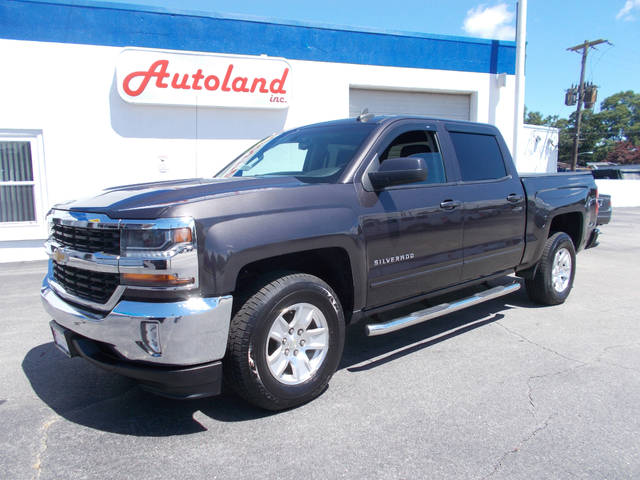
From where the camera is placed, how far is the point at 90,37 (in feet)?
29.2

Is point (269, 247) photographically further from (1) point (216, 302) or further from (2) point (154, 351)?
(2) point (154, 351)

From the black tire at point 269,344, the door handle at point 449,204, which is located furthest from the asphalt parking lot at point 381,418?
the door handle at point 449,204

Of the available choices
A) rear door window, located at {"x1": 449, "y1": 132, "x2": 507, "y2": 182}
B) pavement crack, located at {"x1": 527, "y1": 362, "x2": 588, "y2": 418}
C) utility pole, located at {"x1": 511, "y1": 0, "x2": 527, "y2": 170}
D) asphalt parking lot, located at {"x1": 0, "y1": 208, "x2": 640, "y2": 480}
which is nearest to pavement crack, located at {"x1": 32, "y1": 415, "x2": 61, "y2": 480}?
asphalt parking lot, located at {"x1": 0, "y1": 208, "x2": 640, "y2": 480}

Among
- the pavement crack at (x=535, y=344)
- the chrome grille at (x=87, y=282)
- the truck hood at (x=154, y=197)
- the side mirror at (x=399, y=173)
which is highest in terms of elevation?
the side mirror at (x=399, y=173)

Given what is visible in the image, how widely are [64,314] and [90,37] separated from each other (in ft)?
25.6

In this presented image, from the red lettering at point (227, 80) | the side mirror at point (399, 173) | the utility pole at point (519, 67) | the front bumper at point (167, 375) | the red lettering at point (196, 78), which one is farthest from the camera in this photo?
the utility pole at point (519, 67)

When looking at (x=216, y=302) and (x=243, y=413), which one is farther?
(x=243, y=413)

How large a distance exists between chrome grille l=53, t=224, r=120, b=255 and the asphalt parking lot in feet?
3.70

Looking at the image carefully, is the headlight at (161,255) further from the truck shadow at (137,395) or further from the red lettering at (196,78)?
the red lettering at (196,78)

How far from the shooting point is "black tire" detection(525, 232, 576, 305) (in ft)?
17.7

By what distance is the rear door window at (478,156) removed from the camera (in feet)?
14.6

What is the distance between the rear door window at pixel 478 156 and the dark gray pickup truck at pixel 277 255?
1.0 inches

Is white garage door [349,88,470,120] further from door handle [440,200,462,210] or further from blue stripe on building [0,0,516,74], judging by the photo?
door handle [440,200,462,210]

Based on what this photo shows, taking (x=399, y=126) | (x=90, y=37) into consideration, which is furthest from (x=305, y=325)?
(x=90, y=37)
